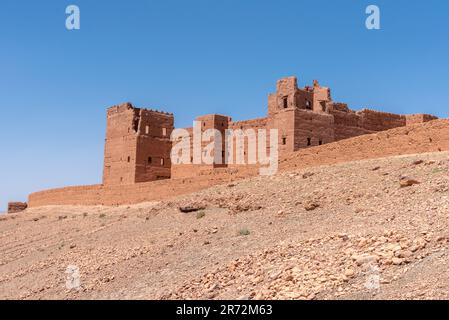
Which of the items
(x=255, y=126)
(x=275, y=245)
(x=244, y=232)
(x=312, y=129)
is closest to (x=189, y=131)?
(x=255, y=126)

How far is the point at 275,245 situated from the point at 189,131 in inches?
937

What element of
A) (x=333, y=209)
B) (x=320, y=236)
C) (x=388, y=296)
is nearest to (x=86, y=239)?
(x=333, y=209)

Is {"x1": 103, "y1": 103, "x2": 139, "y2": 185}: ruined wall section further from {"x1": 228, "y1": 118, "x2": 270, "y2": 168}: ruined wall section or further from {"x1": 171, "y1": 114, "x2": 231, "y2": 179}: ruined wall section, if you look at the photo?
{"x1": 228, "y1": 118, "x2": 270, "y2": 168}: ruined wall section

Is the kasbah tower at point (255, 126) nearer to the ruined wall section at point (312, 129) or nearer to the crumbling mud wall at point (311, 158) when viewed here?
the ruined wall section at point (312, 129)

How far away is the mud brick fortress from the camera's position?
85.8ft

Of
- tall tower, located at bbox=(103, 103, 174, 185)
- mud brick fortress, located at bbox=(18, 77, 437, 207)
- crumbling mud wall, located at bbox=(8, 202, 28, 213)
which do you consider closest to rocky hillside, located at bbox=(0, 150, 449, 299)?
mud brick fortress, located at bbox=(18, 77, 437, 207)

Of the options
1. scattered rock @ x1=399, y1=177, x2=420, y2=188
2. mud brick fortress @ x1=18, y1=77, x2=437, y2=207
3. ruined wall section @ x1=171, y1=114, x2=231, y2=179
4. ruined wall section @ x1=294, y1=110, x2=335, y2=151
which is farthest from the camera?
ruined wall section @ x1=171, y1=114, x2=231, y2=179

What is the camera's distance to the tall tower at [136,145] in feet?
105

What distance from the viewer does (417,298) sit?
717cm

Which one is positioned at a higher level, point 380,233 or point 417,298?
point 380,233

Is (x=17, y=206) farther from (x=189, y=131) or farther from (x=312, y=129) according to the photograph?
(x=312, y=129)

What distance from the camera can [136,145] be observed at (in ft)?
105
